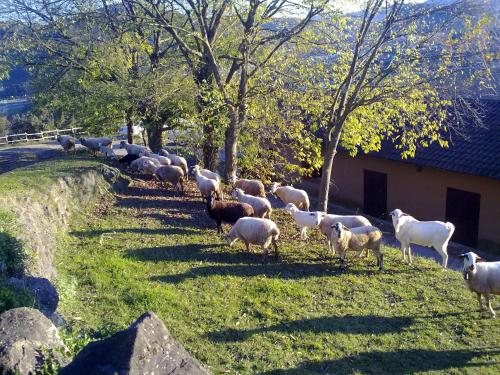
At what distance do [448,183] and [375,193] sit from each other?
11.5ft

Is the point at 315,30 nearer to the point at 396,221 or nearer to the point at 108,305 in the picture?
the point at 396,221

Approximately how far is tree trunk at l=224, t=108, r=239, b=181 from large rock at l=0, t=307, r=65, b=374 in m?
11.3

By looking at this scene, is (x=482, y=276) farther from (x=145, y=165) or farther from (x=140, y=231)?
(x=145, y=165)

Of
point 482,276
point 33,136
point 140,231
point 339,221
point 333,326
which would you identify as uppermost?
point 33,136

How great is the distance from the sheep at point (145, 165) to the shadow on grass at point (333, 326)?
10.5 meters

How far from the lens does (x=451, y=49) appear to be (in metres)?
12.1

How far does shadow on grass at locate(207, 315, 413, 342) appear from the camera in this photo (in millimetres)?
7547

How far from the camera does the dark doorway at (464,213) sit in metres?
16.3

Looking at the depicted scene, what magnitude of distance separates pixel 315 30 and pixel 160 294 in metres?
9.87

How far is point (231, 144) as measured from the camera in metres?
16.4

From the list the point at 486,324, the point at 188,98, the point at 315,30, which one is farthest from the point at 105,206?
the point at 486,324

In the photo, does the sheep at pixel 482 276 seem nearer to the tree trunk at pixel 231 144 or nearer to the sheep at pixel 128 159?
the tree trunk at pixel 231 144

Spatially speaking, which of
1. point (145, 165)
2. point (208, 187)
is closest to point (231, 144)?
point (208, 187)

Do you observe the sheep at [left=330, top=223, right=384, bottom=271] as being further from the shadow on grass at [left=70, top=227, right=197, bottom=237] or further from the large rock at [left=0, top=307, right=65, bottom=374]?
the large rock at [left=0, top=307, right=65, bottom=374]
